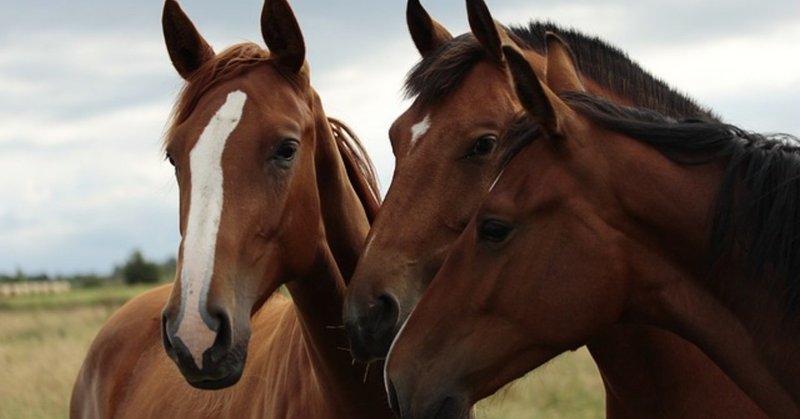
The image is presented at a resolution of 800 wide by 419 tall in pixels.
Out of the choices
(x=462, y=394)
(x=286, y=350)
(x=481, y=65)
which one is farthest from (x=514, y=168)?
(x=286, y=350)

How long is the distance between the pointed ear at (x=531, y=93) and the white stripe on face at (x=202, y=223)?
3.71 feet

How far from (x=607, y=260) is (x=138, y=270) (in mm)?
42450

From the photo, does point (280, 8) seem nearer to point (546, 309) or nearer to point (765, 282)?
point (546, 309)

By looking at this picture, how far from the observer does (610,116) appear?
138 inches

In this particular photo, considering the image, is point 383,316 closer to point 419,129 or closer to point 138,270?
point 419,129

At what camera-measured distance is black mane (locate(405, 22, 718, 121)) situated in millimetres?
4359

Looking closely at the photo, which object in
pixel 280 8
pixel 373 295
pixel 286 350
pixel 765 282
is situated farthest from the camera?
pixel 286 350

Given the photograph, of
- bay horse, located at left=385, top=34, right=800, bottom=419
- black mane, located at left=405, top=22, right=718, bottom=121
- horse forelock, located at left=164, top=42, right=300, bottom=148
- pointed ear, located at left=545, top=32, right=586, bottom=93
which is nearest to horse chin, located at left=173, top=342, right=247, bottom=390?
bay horse, located at left=385, top=34, right=800, bottom=419

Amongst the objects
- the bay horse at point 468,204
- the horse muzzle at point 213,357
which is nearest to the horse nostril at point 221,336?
the horse muzzle at point 213,357

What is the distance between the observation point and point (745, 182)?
331 centimetres

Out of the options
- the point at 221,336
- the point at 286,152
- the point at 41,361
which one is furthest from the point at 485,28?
the point at 41,361

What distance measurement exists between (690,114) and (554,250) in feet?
4.66

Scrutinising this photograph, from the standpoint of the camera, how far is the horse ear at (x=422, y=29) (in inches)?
190

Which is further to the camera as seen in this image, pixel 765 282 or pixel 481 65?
pixel 481 65
